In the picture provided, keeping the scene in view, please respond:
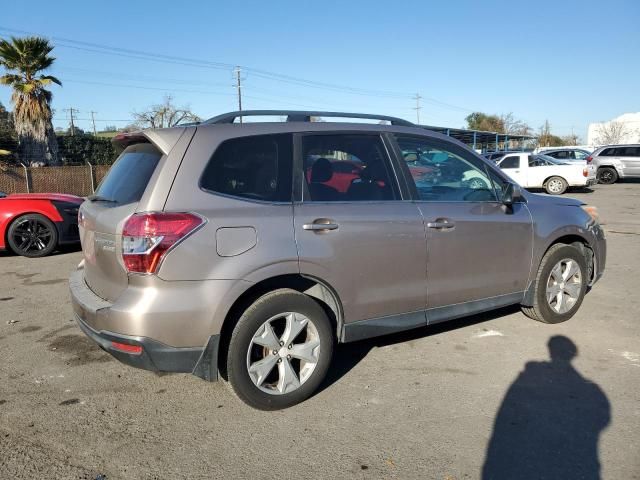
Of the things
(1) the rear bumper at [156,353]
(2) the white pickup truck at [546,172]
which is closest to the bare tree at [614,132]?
(2) the white pickup truck at [546,172]

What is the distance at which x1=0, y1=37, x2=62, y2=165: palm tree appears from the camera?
20953 millimetres

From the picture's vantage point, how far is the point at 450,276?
4.00m

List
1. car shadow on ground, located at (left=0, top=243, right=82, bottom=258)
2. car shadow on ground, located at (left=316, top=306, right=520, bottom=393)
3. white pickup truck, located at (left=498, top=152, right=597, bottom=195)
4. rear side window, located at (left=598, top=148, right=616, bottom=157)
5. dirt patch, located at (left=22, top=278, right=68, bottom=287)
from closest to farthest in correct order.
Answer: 1. car shadow on ground, located at (left=316, top=306, right=520, bottom=393)
2. dirt patch, located at (left=22, top=278, right=68, bottom=287)
3. car shadow on ground, located at (left=0, top=243, right=82, bottom=258)
4. white pickup truck, located at (left=498, top=152, right=597, bottom=195)
5. rear side window, located at (left=598, top=148, right=616, bottom=157)

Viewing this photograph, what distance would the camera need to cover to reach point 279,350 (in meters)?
3.32

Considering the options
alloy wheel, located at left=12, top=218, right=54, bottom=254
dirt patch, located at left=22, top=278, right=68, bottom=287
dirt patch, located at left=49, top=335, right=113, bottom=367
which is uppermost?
alloy wheel, located at left=12, top=218, right=54, bottom=254

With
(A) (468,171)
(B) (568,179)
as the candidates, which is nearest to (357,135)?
(A) (468,171)

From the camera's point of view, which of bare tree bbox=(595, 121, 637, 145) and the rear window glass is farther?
bare tree bbox=(595, 121, 637, 145)

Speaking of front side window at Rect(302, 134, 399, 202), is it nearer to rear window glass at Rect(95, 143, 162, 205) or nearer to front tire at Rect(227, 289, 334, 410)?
front tire at Rect(227, 289, 334, 410)

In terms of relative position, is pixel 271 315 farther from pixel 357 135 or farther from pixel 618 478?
pixel 618 478

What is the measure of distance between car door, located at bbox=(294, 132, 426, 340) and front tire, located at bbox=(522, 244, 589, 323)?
4.80ft

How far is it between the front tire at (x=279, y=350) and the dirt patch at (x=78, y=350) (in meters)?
1.58

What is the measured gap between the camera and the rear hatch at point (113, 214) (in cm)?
313

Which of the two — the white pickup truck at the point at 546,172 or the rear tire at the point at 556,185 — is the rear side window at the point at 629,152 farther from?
the rear tire at the point at 556,185

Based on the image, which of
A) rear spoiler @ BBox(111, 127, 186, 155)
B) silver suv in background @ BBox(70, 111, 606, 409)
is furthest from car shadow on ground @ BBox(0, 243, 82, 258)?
rear spoiler @ BBox(111, 127, 186, 155)
